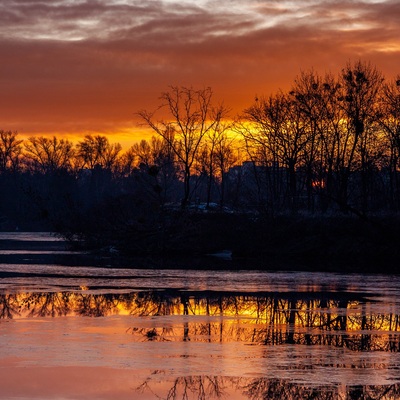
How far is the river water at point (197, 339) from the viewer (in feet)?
43.3

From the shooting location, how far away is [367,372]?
14234 millimetres

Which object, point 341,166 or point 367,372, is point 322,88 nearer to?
point 341,166

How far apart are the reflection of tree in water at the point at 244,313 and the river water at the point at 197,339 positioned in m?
0.03

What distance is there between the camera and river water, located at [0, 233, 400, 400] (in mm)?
13199

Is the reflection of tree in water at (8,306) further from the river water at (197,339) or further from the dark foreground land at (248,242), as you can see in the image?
the dark foreground land at (248,242)

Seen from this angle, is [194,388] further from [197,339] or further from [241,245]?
[241,245]

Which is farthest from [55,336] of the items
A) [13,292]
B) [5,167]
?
[5,167]

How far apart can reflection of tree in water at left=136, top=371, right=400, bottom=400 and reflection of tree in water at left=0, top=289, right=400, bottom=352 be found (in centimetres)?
367

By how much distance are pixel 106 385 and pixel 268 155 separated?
6843 cm

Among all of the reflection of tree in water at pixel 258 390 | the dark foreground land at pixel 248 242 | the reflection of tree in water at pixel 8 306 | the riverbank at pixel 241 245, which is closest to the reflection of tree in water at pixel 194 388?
the reflection of tree in water at pixel 258 390

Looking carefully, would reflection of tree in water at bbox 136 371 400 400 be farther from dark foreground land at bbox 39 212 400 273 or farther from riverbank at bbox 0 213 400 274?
dark foreground land at bbox 39 212 400 273

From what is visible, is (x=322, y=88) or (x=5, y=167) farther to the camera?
(x=5, y=167)

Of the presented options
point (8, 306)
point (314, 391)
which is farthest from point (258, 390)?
point (8, 306)

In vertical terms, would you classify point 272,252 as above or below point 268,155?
below
